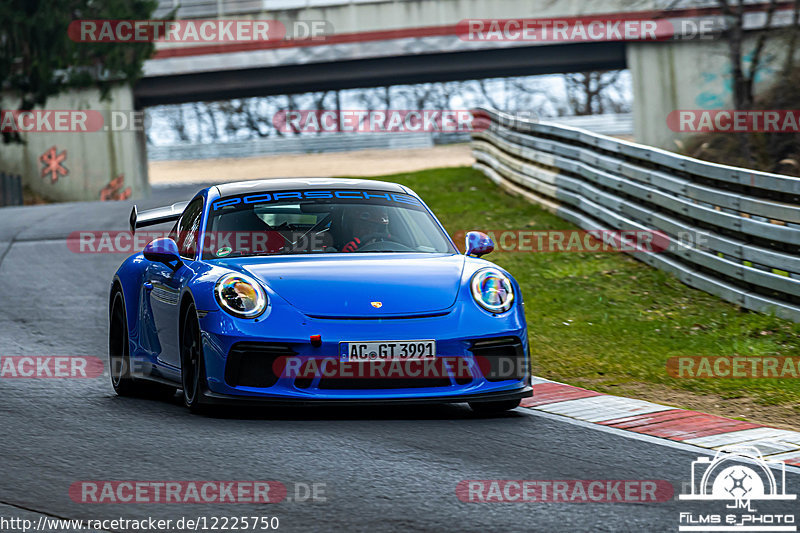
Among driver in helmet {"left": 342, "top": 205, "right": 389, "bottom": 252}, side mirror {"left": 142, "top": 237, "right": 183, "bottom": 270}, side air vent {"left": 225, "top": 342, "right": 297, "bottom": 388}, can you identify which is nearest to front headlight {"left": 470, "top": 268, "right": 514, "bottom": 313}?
driver in helmet {"left": 342, "top": 205, "right": 389, "bottom": 252}

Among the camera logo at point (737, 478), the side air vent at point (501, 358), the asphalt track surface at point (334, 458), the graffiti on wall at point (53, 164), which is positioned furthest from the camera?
the graffiti on wall at point (53, 164)

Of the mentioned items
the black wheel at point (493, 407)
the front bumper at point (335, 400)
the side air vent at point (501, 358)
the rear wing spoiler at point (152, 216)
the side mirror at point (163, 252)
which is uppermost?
the rear wing spoiler at point (152, 216)

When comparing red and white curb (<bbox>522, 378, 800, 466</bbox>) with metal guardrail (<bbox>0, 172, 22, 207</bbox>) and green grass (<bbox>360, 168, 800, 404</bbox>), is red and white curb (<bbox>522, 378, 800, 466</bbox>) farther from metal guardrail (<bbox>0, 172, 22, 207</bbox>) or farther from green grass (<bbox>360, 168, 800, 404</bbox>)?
metal guardrail (<bbox>0, 172, 22, 207</bbox>)

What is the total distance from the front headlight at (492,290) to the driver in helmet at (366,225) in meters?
0.91

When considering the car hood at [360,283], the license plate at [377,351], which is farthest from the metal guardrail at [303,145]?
the license plate at [377,351]

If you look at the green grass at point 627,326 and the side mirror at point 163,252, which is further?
the green grass at point 627,326

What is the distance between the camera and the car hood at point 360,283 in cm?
666

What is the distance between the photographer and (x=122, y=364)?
834 centimetres

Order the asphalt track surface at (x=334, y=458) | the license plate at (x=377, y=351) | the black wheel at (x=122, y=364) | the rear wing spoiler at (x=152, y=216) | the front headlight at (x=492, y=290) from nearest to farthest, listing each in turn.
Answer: the asphalt track surface at (x=334, y=458), the license plate at (x=377, y=351), the front headlight at (x=492, y=290), the black wheel at (x=122, y=364), the rear wing spoiler at (x=152, y=216)

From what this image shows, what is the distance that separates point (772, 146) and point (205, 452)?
16415 mm

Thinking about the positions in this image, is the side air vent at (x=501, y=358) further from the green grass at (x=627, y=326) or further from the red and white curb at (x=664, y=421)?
the green grass at (x=627, y=326)

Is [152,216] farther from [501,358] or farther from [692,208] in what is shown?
[692,208]

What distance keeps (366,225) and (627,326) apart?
11.6 feet

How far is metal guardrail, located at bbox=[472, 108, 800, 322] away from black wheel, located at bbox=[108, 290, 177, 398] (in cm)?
507
